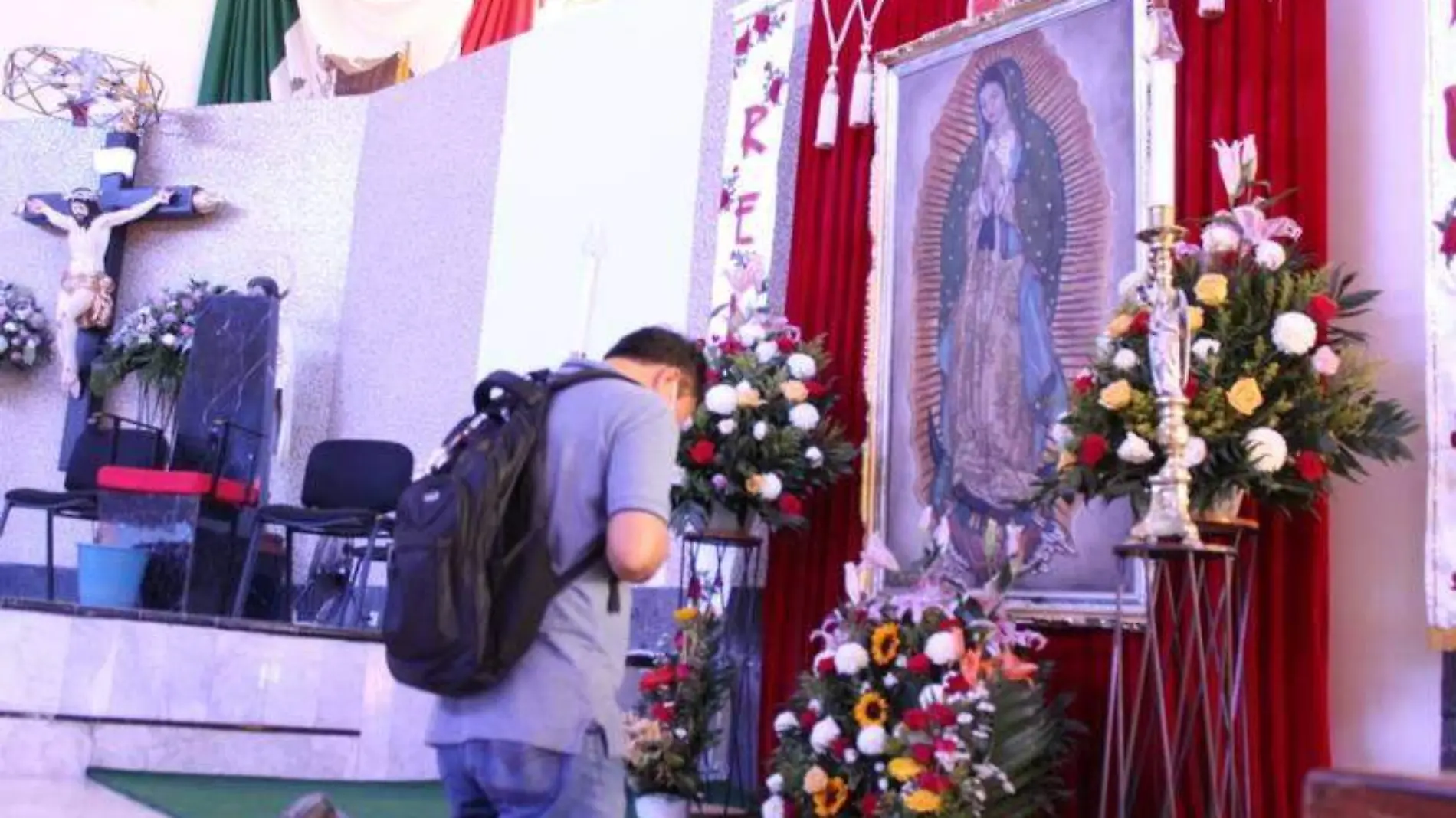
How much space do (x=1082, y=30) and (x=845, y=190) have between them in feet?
3.72

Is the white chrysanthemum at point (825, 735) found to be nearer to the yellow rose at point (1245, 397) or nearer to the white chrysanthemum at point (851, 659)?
the white chrysanthemum at point (851, 659)

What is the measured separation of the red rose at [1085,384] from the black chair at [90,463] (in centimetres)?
449

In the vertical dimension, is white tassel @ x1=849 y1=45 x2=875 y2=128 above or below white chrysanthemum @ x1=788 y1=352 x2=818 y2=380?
above

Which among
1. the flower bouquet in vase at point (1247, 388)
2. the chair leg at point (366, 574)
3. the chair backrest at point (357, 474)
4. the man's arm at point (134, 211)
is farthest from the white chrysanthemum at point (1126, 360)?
the man's arm at point (134, 211)

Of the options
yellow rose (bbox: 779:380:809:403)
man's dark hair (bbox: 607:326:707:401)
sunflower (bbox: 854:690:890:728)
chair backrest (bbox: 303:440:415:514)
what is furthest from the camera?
chair backrest (bbox: 303:440:415:514)

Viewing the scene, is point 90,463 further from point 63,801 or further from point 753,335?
point 753,335

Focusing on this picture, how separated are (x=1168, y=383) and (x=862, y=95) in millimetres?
2388

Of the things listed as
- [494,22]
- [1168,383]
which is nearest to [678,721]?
[1168,383]

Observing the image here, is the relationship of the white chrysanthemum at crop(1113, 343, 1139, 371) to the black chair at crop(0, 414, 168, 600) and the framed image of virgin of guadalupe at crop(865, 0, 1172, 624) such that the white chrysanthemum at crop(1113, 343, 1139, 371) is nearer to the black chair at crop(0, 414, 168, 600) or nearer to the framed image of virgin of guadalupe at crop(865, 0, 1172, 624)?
the framed image of virgin of guadalupe at crop(865, 0, 1172, 624)

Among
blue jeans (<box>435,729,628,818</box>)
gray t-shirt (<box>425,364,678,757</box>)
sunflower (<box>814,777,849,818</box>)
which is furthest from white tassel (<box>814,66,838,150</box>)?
blue jeans (<box>435,729,628,818</box>)

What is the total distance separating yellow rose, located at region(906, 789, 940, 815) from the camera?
12.2 feet

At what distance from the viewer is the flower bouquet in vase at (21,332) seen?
8.37 meters

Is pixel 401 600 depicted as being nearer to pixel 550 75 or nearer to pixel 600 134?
pixel 600 134

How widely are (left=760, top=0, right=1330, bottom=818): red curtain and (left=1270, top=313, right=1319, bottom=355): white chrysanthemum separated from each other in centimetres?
46
